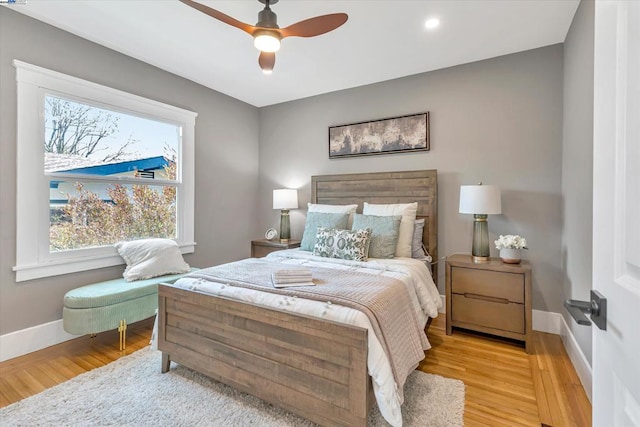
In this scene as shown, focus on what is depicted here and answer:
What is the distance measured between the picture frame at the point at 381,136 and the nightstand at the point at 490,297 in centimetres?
145

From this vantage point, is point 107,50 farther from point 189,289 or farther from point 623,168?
point 623,168

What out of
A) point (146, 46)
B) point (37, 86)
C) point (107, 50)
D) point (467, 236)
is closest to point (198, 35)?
point (146, 46)

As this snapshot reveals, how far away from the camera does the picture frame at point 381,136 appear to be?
3404 millimetres

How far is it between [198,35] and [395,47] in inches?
71.7

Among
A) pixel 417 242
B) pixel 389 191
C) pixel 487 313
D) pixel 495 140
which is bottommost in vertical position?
pixel 487 313

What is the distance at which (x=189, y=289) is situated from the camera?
208cm

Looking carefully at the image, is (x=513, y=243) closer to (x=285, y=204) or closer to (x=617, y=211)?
(x=617, y=211)

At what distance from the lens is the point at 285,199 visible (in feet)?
13.3

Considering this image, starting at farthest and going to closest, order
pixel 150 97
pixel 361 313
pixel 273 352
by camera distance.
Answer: pixel 150 97
pixel 273 352
pixel 361 313

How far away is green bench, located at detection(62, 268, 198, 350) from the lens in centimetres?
235

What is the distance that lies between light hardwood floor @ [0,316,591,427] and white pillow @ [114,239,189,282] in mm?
579

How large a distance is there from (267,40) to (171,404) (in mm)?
2417

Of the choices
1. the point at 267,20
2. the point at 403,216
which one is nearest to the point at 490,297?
the point at 403,216

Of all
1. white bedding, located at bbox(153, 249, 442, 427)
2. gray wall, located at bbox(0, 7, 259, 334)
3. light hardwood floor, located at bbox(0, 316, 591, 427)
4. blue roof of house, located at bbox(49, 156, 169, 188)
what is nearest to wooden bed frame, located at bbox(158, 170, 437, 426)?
white bedding, located at bbox(153, 249, 442, 427)
